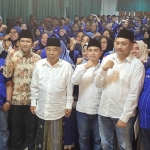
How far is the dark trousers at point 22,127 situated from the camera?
264 cm

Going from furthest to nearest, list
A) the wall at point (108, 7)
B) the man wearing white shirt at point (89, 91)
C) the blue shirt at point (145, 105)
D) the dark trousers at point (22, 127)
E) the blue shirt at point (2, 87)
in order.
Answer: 1. the wall at point (108, 7)
2. the dark trousers at point (22, 127)
3. the blue shirt at point (2, 87)
4. the man wearing white shirt at point (89, 91)
5. the blue shirt at point (145, 105)

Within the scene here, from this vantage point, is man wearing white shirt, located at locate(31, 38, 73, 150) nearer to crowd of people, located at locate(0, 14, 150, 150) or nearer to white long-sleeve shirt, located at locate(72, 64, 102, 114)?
crowd of people, located at locate(0, 14, 150, 150)

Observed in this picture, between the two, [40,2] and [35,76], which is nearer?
[35,76]

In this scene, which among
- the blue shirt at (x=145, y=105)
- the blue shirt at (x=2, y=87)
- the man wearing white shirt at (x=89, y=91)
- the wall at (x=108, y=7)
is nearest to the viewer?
the blue shirt at (x=145, y=105)

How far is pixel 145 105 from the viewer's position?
203 centimetres

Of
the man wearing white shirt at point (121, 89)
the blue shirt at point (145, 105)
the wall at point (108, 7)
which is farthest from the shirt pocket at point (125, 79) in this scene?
the wall at point (108, 7)

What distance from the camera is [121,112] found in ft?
7.07

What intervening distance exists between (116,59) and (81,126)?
75 centimetres

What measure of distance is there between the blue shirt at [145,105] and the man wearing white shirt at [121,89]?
0.13 ft

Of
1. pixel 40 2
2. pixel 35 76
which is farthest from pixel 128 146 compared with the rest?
pixel 40 2

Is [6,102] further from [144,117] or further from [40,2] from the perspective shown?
[40,2]

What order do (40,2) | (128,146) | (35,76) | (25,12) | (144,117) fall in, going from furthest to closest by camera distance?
(40,2) < (25,12) < (35,76) < (128,146) < (144,117)

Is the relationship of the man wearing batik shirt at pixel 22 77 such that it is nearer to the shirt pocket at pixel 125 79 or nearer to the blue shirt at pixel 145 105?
the shirt pocket at pixel 125 79

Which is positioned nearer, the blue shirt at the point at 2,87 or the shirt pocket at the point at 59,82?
the shirt pocket at the point at 59,82
